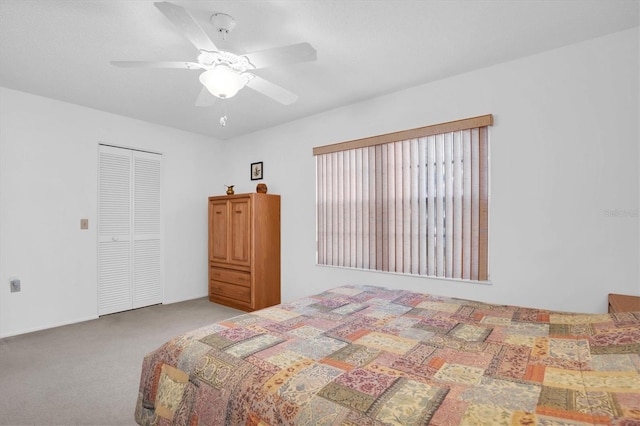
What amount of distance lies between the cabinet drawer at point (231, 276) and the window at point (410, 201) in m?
0.98

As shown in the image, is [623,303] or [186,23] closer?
[186,23]

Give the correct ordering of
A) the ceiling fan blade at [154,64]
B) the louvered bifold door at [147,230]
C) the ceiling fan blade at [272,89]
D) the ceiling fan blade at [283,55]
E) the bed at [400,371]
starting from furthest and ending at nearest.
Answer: the louvered bifold door at [147,230]
the ceiling fan blade at [272,89]
the ceiling fan blade at [154,64]
the ceiling fan blade at [283,55]
the bed at [400,371]

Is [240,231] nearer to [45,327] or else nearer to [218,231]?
[218,231]

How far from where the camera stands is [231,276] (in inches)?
170

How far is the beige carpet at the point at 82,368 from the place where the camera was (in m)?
1.99

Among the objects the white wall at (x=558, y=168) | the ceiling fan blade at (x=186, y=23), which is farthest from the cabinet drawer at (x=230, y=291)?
the ceiling fan blade at (x=186, y=23)

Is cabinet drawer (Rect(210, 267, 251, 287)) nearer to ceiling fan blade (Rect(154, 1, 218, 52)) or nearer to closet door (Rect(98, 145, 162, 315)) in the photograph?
closet door (Rect(98, 145, 162, 315))

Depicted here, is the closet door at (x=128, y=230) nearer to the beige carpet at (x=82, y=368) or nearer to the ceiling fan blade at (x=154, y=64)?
the beige carpet at (x=82, y=368)

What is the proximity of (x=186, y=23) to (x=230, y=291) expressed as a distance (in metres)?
3.46

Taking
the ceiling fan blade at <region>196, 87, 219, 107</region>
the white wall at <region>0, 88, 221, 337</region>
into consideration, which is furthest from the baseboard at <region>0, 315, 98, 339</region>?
the ceiling fan blade at <region>196, 87, 219, 107</region>

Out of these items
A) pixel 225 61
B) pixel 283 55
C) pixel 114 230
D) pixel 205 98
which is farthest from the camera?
pixel 114 230

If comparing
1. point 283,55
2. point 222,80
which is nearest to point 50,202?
point 222,80

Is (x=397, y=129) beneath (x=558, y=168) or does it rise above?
above

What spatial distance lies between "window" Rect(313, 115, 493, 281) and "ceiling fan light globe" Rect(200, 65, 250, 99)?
1.85 m
